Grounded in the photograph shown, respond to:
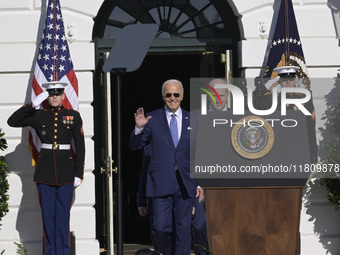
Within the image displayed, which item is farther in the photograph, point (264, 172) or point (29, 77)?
point (29, 77)

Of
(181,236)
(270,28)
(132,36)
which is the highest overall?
(270,28)

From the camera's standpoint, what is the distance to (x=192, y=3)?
9141mm

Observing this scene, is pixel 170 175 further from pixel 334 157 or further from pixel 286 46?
pixel 286 46

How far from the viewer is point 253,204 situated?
5.04m

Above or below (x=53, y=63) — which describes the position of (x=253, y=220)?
below

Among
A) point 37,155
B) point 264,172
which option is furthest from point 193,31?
point 264,172

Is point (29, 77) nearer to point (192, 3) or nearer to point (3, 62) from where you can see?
point (3, 62)

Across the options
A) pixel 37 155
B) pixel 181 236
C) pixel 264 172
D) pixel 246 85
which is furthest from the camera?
pixel 246 85

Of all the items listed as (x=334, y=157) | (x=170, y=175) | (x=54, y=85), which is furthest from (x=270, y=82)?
(x=54, y=85)

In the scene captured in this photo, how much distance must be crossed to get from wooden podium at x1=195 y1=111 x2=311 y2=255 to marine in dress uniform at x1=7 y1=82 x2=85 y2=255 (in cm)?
281

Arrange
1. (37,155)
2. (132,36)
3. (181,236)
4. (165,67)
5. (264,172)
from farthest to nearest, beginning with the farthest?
(165,67)
(37,155)
(181,236)
(132,36)
(264,172)

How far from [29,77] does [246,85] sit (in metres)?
2.44

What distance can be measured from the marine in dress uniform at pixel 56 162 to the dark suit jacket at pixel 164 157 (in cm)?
104

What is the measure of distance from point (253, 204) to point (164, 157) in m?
1.98
